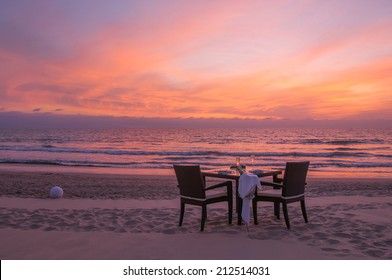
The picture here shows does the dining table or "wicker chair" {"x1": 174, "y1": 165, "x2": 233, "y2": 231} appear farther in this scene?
the dining table

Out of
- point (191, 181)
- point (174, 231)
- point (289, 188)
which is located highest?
point (191, 181)

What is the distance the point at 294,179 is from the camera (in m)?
4.99

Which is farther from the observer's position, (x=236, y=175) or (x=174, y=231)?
(x=236, y=175)

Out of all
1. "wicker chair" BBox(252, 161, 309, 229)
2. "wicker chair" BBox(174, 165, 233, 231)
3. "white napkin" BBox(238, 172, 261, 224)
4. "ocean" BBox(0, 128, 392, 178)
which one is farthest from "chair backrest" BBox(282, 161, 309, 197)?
"ocean" BBox(0, 128, 392, 178)

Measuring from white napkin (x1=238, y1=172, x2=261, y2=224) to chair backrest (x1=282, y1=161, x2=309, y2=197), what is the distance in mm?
401

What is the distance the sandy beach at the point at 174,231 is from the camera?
12.8 feet

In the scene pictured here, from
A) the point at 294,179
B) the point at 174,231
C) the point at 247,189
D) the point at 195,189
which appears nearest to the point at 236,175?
the point at 247,189

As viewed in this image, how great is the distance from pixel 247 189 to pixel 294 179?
2.43ft

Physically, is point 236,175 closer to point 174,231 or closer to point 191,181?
point 191,181

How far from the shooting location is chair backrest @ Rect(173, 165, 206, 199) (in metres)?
4.79

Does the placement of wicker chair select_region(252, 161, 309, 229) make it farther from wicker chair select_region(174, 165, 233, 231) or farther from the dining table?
wicker chair select_region(174, 165, 233, 231)

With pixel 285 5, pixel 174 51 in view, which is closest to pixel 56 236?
pixel 285 5

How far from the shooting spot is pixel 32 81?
17.2 metres
